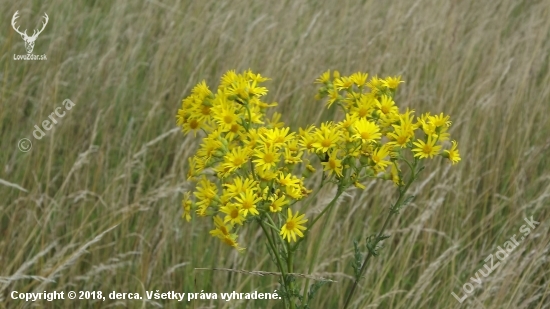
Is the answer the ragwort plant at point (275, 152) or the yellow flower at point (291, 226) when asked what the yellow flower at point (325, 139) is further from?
the yellow flower at point (291, 226)

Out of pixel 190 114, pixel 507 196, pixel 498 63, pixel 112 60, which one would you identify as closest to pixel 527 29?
pixel 498 63

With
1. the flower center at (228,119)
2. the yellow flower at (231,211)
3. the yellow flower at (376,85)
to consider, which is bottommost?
the yellow flower at (231,211)

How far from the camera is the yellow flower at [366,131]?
126 centimetres

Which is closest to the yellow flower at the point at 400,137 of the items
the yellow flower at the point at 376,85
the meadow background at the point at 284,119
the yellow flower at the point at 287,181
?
the yellow flower at the point at 376,85

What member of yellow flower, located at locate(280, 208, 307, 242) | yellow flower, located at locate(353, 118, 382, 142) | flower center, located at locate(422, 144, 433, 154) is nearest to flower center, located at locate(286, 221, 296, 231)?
yellow flower, located at locate(280, 208, 307, 242)

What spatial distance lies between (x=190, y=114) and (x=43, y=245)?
1065 millimetres

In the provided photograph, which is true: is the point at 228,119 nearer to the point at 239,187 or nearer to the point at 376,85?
the point at 239,187

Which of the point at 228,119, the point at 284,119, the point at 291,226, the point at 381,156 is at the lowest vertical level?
the point at 291,226

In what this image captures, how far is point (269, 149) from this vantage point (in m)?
1.25

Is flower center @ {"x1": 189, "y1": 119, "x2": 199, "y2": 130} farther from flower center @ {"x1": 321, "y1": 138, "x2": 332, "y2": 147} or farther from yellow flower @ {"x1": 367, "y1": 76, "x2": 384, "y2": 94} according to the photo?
yellow flower @ {"x1": 367, "y1": 76, "x2": 384, "y2": 94}

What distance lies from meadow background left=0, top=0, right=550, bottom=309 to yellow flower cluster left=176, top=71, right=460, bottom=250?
54 cm

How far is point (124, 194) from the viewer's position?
2.46 meters

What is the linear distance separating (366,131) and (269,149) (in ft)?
0.64

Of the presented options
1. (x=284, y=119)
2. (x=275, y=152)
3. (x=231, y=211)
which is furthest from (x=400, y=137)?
(x=284, y=119)
